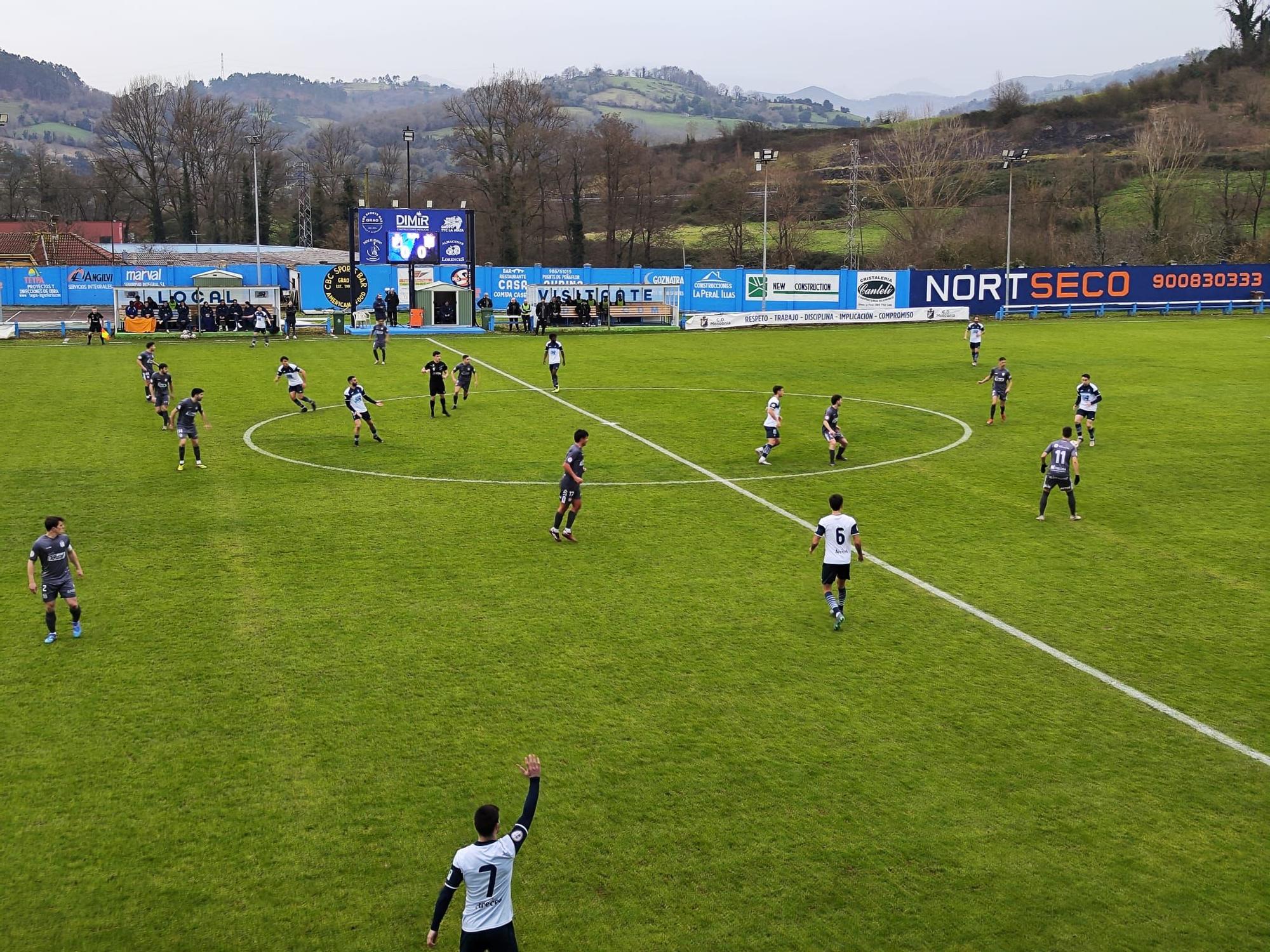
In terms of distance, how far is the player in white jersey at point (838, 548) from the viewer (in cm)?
1602

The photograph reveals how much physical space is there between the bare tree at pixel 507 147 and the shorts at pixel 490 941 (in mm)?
103214

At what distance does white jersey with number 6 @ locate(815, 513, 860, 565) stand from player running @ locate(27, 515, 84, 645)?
10406mm

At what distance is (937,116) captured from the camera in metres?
152

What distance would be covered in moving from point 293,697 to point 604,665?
12.9 ft

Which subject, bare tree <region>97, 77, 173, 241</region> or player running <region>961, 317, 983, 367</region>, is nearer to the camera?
player running <region>961, 317, 983, 367</region>

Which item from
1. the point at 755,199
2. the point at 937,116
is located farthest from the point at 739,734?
the point at 937,116

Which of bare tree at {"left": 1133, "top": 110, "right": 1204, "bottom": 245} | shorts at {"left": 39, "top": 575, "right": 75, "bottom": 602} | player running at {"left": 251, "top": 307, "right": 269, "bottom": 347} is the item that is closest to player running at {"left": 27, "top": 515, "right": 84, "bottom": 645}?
shorts at {"left": 39, "top": 575, "right": 75, "bottom": 602}

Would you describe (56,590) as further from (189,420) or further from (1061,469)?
(1061,469)

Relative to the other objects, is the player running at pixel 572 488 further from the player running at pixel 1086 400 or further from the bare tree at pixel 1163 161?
the bare tree at pixel 1163 161

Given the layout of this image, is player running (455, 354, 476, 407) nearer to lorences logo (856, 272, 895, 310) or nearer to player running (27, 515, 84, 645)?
player running (27, 515, 84, 645)

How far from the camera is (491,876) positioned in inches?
318

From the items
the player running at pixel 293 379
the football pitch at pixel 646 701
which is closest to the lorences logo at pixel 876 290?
the football pitch at pixel 646 701

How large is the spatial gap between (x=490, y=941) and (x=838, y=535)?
923cm

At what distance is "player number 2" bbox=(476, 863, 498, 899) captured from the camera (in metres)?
8.06
